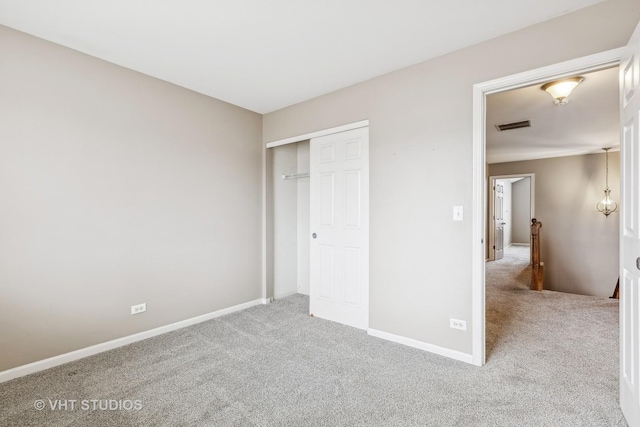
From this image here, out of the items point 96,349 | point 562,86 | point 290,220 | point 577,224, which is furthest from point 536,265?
point 96,349

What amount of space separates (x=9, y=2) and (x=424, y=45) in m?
2.91

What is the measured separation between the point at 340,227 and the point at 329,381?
1627mm

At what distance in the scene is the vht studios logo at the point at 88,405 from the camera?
1.88m

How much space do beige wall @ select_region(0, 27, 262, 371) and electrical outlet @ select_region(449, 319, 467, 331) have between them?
250 cm

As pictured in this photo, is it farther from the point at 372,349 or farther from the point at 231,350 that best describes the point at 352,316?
the point at 231,350

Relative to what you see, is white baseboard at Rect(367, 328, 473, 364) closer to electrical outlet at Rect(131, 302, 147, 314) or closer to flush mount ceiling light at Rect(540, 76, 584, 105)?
electrical outlet at Rect(131, 302, 147, 314)

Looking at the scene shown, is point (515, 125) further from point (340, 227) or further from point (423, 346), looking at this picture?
point (423, 346)

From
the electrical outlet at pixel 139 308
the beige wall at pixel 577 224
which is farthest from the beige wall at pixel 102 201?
the beige wall at pixel 577 224

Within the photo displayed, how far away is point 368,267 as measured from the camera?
309 cm

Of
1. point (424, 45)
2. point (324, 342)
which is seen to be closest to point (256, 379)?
point (324, 342)

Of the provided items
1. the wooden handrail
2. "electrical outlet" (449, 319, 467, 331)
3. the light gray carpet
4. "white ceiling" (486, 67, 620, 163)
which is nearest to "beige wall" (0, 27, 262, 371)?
the light gray carpet

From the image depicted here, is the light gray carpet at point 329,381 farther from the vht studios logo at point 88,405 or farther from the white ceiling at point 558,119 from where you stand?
the white ceiling at point 558,119

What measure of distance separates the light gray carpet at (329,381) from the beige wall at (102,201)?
1.28 ft

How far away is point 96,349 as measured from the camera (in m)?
2.60
